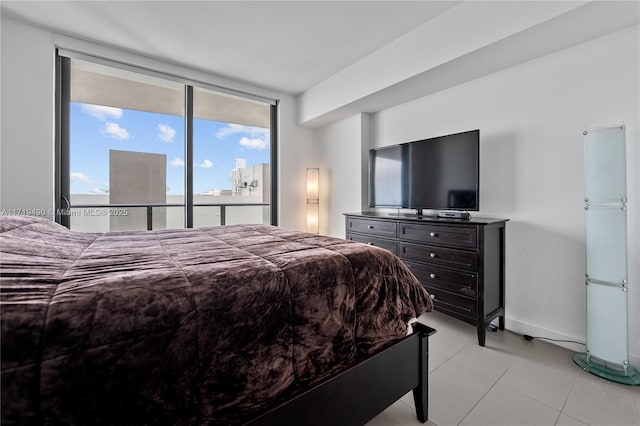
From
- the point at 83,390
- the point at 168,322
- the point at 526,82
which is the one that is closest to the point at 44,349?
the point at 83,390

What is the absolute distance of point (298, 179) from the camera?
447 cm

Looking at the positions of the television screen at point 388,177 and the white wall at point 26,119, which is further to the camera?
the television screen at point 388,177

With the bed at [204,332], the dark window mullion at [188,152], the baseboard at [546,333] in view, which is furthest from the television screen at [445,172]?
the dark window mullion at [188,152]

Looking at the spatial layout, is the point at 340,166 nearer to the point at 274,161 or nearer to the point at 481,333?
the point at 274,161

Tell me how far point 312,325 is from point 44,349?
2.46 ft

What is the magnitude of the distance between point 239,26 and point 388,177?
2.17 meters

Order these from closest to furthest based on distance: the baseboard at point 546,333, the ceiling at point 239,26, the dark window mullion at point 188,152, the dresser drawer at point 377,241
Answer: the baseboard at point 546,333 < the ceiling at point 239,26 < the dresser drawer at point 377,241 < the dark window mullion at point 188,152

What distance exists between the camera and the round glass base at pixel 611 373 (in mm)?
1691

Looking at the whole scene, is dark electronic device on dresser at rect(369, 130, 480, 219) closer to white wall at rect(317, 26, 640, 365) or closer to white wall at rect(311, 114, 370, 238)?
white wall at rect(317, 26, 640, 365)

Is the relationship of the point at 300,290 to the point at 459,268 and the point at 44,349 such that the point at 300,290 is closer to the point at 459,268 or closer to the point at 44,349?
the point at 44,349

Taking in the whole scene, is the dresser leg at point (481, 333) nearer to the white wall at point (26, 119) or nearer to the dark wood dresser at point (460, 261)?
the dark wood dresser at point (460, 261)

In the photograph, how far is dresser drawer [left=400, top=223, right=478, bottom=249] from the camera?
2.21 m

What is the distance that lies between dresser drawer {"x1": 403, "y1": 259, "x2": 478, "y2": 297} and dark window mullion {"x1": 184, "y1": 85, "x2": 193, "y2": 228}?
278 cm

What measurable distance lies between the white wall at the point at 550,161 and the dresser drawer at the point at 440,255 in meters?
0.55
